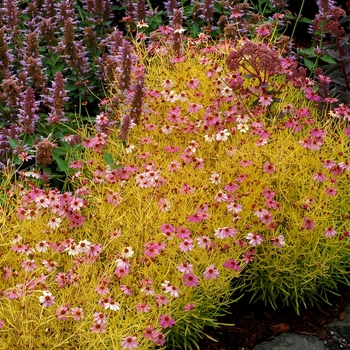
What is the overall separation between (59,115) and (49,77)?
2.93 feet

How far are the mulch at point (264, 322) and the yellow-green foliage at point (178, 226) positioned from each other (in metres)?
0.08

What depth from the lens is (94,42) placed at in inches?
188

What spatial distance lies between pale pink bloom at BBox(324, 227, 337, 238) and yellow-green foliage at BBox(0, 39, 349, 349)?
10 centimetres

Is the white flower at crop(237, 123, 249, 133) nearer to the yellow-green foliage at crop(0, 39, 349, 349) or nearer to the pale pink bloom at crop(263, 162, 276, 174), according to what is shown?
the yellow-green foliage at crop(0, 39, 349, 349)

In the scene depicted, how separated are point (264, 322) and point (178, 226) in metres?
0.68

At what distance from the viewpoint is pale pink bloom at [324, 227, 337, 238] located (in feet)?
10.8

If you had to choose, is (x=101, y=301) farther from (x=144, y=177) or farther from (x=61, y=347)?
(x=144, y=177)

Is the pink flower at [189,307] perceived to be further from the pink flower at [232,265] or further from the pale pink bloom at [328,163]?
the pale pink bloom at [328,163]

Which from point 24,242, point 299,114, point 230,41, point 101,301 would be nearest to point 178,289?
point 101,301

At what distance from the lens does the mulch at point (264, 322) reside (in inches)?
131

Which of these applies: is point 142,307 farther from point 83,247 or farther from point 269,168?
point 269,168

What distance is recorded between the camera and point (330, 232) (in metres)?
3.29

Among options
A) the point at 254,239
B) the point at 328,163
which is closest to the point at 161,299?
the point at 254,239

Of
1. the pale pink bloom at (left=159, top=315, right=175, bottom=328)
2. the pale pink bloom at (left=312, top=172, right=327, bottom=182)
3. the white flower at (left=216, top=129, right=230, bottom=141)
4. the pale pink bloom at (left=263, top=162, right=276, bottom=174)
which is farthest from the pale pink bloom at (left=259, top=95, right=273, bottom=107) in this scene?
the pale pink bloom at (left=159, top=315, right=175, bottom=328)
